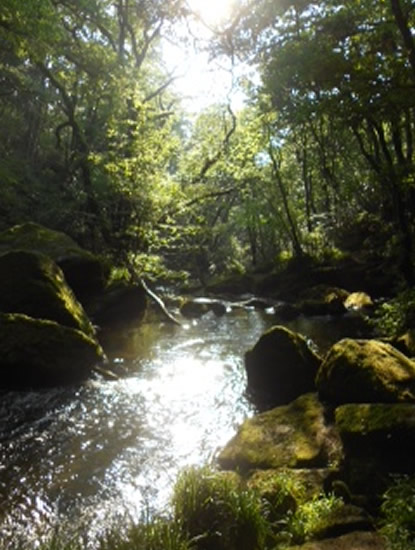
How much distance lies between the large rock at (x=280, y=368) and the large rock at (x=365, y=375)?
41.7 inches

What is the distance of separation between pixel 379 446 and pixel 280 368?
12.4ft

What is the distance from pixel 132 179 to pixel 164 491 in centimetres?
1293

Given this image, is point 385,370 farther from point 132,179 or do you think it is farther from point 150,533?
point 132,179

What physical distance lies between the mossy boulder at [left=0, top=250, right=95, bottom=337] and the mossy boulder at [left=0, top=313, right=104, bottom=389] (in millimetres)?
1256

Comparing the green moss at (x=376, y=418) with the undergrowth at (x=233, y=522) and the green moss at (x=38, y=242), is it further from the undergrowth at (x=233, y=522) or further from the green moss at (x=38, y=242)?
the green moss at (x=38, y=242)

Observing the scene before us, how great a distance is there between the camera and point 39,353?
909 centimetres

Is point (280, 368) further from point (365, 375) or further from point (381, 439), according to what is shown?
point (381, 439)

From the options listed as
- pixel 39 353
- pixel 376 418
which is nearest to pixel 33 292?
pixel 39 353

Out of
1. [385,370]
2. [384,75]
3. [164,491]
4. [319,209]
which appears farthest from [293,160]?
[164,491]

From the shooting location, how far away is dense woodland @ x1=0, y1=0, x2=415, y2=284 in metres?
8.48

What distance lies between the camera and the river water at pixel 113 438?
17.8ft

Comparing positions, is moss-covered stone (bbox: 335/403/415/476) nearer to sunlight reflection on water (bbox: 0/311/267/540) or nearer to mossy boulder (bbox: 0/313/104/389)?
sunlight reflection on water (bbox: 0/311/267/540)

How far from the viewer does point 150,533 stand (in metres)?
4.00

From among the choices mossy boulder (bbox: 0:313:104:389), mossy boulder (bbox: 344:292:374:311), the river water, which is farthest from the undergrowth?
mossy boulder (bbox: 344:292:374:311)
